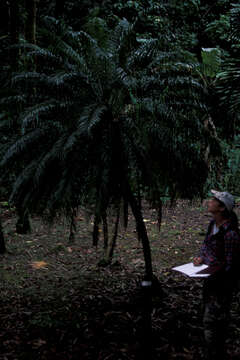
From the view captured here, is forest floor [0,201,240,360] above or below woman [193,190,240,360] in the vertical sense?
below

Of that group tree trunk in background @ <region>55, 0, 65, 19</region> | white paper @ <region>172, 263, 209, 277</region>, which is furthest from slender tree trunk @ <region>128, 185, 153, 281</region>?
tree trunk in background @ <region>55, 0, 65, 19</region>

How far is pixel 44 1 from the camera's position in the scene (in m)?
13.6

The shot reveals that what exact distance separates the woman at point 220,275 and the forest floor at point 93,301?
0.72 m

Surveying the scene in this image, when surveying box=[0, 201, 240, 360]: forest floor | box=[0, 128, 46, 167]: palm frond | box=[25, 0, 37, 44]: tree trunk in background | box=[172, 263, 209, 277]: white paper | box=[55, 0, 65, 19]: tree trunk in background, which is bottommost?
box=[0, 201, 240, 360]: forest floor

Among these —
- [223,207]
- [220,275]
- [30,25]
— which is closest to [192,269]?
[220,275]

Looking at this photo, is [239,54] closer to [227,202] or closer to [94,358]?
[227,202]

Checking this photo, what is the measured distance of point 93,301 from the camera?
500 centimetres

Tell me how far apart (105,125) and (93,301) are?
290cm

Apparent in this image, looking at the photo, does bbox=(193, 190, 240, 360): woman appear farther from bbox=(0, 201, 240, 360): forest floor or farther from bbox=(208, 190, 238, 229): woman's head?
bbox=(0, 201, 240, 360): forest floor

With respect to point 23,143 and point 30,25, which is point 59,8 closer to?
point 30,25

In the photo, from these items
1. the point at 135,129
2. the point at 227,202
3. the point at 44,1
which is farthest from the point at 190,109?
the point at 44,1

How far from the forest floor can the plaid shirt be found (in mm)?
1067

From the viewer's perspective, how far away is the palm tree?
3.26 meters

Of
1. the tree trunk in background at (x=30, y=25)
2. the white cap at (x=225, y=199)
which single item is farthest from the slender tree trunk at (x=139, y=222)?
the tree trunk in background at (x=30, y=25)
